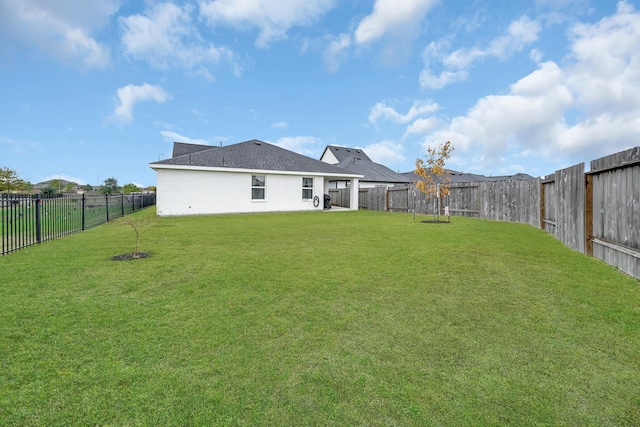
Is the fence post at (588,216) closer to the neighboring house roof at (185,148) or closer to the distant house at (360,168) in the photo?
the distant house at (360,168)

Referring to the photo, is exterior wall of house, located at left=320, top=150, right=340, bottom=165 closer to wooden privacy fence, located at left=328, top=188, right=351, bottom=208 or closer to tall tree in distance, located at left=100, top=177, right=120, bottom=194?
wooden privacy fence, located at left=328, top=188, right=351, bottom=208

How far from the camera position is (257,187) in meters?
18.0

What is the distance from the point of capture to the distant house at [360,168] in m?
30.2

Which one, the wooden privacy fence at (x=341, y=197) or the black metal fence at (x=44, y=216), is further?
the wooden privacy fence at (x=341, y=197)

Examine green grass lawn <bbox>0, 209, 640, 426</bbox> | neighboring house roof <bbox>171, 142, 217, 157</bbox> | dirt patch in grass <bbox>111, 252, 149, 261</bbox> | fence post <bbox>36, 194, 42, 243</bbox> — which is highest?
neighboring house roof <bbox>171, 142, 217, 157</bbox>

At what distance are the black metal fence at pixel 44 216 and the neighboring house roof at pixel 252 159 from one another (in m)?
4.37

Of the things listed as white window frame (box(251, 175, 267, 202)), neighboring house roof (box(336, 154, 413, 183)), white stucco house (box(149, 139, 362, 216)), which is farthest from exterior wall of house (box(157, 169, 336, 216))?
neighboring house roof (box(336, 154, 413, 183))

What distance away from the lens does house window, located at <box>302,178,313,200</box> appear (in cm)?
1971

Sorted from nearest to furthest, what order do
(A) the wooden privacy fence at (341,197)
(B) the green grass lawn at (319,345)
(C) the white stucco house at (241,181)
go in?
1. (B) the green grass lawn at (319,345)
2. (C) the white stucco house at (241,181)
3. (A) the wooden privacy fence at (341,197)

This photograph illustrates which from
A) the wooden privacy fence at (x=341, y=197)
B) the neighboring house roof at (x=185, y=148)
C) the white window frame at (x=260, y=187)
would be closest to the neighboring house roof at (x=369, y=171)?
the wooden privacy fence at (x=341, y=197)

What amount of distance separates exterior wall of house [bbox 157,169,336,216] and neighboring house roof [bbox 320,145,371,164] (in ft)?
53.9

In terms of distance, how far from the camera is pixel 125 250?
6262 mm

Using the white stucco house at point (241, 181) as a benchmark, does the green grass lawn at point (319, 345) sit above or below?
below

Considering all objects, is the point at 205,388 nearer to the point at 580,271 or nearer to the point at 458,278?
the point at 458,278
